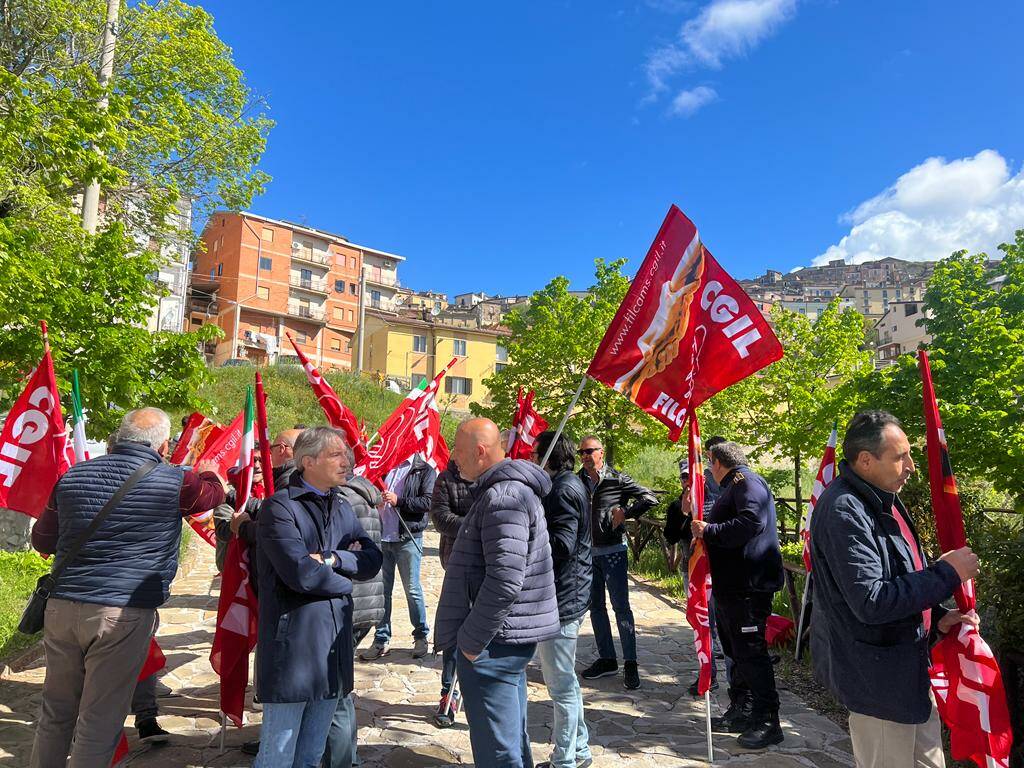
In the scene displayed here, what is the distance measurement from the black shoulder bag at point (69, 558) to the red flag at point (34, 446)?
1.35m

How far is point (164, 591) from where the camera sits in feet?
12.9

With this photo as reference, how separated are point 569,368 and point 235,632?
2275 cm

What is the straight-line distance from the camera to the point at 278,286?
66.2 m

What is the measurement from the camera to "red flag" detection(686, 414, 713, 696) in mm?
4832

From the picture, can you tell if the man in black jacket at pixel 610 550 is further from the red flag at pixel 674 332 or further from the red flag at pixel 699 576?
the red flag at pixel 674 332

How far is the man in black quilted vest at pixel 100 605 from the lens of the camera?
366 centimetres

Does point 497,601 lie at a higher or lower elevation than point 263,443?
lower

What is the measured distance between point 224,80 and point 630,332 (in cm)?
1917

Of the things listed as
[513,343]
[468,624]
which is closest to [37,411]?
[468,624]

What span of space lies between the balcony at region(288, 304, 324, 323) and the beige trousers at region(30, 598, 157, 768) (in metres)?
66.3

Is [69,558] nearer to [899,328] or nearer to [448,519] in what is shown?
[448,519]

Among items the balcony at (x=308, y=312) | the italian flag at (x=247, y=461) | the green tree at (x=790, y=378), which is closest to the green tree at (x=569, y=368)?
the green tree at (x=790, y=378)

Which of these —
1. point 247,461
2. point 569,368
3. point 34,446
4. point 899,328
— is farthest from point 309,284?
point 247,461

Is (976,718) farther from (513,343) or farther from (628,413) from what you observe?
(513,343)
